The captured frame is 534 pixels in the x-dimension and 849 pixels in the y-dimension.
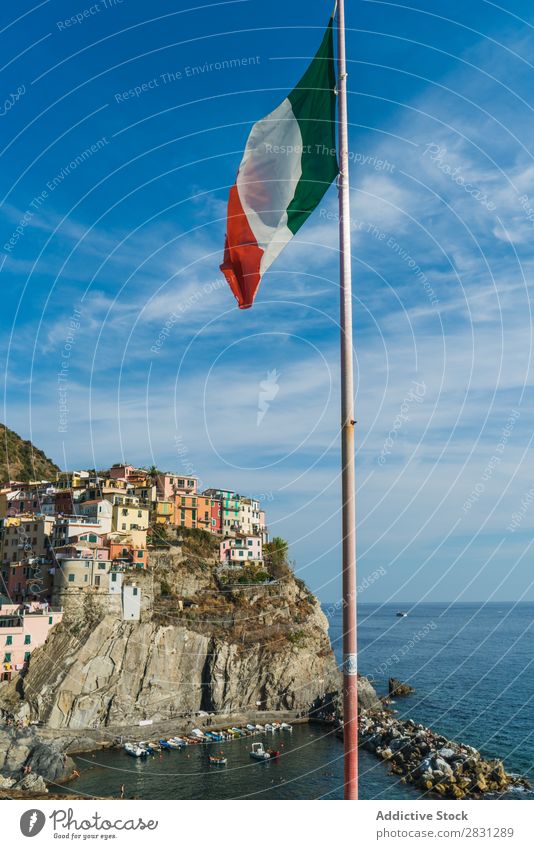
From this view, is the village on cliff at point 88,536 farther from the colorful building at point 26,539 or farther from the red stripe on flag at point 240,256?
the red stripe on flag at point 240,256

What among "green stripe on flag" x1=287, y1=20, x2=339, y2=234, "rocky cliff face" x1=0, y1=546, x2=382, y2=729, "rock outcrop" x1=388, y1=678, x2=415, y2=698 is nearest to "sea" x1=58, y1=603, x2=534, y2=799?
"rock outcrop" x1=388, y1=678, x2=415, y2=698

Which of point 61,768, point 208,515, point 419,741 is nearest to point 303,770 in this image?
point 419,741

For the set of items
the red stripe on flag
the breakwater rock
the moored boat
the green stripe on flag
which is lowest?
the moored boat

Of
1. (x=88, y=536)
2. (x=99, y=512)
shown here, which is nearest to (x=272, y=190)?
(x=88, y=536)

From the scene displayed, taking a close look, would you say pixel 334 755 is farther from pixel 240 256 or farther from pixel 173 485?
pixel 240 256

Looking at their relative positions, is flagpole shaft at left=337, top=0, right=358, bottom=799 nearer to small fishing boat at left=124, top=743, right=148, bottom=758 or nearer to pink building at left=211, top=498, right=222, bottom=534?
small fishing boat at left=124, top=743, right=148, bottom=758

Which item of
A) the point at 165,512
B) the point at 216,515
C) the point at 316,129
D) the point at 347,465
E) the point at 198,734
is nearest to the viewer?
the point at 347,465

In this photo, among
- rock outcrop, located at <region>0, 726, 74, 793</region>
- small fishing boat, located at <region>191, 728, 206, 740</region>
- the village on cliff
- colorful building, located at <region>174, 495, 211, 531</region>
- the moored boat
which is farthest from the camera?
colorful building, located at <region>174, 495, 211, 531</region>
